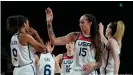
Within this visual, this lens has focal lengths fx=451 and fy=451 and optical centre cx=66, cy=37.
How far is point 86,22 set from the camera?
5.68 meters

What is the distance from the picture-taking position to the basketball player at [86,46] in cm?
556

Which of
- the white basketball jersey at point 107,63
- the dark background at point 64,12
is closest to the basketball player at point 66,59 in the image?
the dark background at point 64,12

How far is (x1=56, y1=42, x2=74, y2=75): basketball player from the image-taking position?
693cm

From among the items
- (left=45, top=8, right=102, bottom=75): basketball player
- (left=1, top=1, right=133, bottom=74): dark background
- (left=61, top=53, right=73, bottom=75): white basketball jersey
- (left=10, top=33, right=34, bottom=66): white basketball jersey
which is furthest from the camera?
(left=1, top=1, right=133, bottom=74): dark background

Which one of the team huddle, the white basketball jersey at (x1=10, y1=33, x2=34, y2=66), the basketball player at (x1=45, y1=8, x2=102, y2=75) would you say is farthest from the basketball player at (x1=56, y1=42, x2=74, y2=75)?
the white basketball jersey at (x1=10, y1=33, x2=34, y2=66)

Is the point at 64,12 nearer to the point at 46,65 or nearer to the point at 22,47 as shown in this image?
the point at 46,65

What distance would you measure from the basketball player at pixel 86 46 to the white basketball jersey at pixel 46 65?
2.32 ft

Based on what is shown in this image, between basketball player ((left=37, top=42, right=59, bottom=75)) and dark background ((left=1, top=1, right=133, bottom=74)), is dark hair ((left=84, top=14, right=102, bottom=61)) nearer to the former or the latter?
basketball player ((left=37, top=42, right=59, bottom=75))

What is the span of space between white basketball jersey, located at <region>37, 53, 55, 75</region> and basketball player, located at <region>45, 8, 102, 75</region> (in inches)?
Result: 27.8

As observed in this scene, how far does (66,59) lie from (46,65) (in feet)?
2.35

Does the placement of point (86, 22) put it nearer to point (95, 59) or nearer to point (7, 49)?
point (95, 59)

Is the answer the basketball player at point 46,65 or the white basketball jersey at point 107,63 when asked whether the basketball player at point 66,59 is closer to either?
the basketball player at point 46,65

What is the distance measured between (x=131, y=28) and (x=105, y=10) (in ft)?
2.40

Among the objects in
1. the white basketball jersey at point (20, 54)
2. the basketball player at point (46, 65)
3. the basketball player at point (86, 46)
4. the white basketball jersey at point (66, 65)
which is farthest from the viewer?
the white basketball jersey at point (66, 65)
